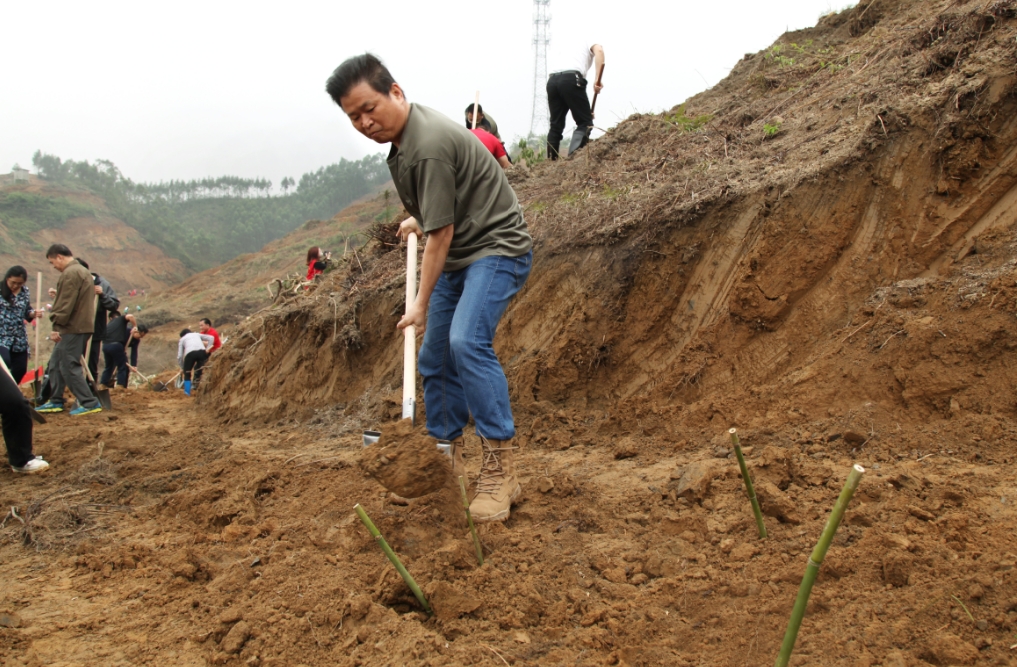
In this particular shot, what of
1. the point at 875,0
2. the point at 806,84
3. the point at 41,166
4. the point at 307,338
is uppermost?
the point at 41,166

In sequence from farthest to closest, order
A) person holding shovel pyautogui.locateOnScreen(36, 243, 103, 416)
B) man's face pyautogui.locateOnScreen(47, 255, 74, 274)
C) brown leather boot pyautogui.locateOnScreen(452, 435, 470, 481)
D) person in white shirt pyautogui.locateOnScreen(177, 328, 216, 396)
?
person in white shirt pyautogui.locateOnScreen(177, 328, 216, 396) → man's face pyautogui.locateOnScreen(47, 255, 74, 274) → person holding shovel pyautogui.locateOnScreen(36, 243, 103, 416) → brown leather boot pyautogui.locateOnScreen(452, 435, 470, 481)

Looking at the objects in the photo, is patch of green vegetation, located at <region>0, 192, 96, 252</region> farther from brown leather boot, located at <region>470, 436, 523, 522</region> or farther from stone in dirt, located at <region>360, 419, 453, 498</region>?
brown leather boot, located at <region>470, 436, 523, 522</region>

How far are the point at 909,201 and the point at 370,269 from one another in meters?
4.72

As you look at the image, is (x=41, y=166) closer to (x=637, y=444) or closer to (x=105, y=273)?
(x=105, y=273)

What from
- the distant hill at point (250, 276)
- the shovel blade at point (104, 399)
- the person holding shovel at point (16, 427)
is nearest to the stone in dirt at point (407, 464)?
the person holding shovel at point (16, 427)

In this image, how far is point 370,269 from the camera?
661 centimetres

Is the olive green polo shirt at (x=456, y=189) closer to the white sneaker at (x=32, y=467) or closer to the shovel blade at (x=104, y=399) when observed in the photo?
the white sneaker at (x=32, y=467)

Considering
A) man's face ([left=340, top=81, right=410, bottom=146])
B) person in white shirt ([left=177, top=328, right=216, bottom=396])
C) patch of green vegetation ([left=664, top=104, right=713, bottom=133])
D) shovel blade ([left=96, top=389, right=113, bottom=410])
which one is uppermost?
patch of green vegetation ([left=664, top=104, right=713, bottom=133])

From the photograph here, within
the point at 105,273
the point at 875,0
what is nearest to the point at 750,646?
the point at 875,0

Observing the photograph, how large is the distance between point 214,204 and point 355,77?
217 ft

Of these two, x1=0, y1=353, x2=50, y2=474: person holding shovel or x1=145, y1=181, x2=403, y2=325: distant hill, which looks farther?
x1=145, y1=181, x2=403, y2=325: distant hill

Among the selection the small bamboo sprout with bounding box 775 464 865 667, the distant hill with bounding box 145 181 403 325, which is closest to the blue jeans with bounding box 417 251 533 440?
the small bamboo sprout with bounding box 775 464 865 667

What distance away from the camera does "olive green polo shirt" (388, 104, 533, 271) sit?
2680 millimetres

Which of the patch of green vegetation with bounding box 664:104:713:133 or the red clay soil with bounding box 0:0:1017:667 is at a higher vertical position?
the patch of green vegetation with bounding box 664:104:713:133
